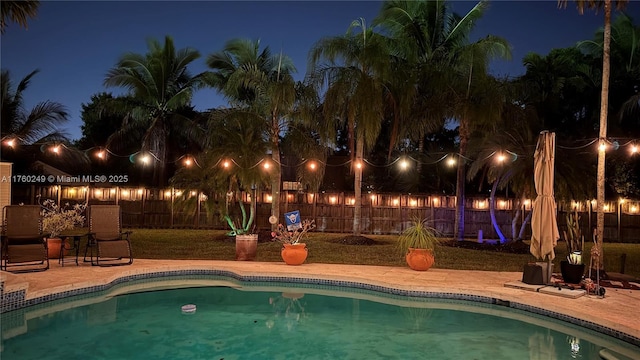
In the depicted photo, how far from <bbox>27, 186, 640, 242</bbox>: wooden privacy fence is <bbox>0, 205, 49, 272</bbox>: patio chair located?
372 inches

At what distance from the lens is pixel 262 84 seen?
15.2 meters

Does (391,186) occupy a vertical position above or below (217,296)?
above

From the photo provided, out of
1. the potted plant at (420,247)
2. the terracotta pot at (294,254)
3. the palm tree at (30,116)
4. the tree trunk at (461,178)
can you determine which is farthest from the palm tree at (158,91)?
the potted plant at (420,247)

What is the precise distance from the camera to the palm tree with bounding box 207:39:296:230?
1462 cm

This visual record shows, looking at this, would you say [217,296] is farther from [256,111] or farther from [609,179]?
[609,179]

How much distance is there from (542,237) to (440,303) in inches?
81.1

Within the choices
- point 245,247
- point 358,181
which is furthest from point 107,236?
point 358,181

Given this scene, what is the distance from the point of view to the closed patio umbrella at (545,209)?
26.6 ft

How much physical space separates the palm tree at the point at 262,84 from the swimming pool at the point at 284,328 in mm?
7172

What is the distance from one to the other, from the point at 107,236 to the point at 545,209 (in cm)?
799

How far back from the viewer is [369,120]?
14211mm

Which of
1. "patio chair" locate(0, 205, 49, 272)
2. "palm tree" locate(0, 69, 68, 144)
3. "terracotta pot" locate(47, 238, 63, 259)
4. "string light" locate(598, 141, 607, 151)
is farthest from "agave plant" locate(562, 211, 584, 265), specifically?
"palm tree" locate(0, 69, 68, 144)

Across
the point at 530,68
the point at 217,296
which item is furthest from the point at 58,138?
the point at 530,68

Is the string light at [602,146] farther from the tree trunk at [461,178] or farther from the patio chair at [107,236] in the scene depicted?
the patio chair at [107,236]
